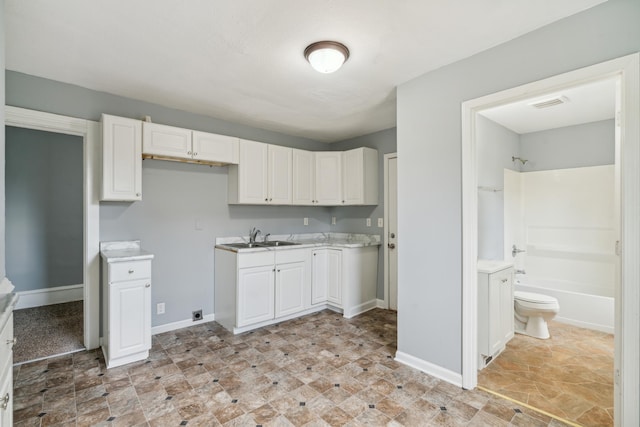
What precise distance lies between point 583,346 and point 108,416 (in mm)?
4077

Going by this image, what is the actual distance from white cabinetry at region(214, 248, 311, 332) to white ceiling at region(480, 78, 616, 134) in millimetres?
2685

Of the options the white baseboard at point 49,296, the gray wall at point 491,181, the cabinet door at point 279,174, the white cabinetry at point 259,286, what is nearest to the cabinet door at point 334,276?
the white cabinetry at point 259,286

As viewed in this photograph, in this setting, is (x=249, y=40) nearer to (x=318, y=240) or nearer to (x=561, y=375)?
(x=318, y=240)

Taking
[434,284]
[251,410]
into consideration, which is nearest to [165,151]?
[251,410]

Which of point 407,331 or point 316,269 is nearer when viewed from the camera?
point 407,331

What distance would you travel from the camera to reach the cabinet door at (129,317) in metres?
2.51

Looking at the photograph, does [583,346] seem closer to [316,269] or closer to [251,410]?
[316,269]

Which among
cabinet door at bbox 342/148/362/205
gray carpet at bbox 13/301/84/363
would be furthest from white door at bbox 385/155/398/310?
gray carpet at bbox 13/301/84/363

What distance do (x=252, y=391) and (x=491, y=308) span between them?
2.06 m

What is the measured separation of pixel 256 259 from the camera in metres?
3.35

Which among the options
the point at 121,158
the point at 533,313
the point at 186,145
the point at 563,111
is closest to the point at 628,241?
the point at 533,313

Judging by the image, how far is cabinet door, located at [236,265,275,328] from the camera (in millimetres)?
3250

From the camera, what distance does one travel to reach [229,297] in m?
3.37

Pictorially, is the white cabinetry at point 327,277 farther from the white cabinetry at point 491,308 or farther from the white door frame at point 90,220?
the white door frame at point 90,220
